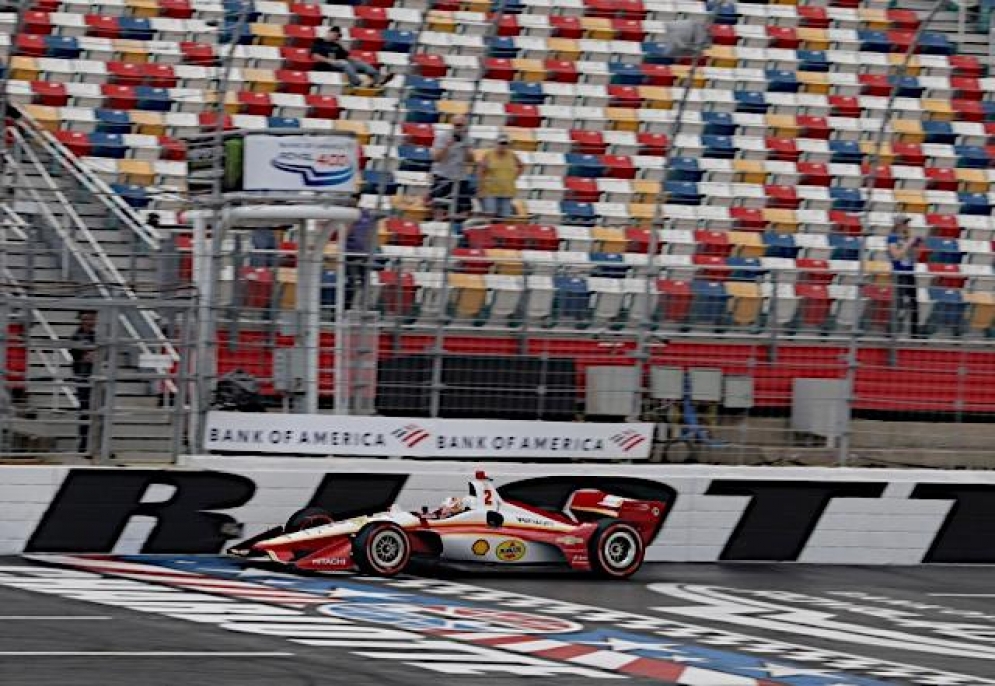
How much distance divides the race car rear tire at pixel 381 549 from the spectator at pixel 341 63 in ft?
21.6

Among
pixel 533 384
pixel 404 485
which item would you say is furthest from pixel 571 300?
pixel 404 485

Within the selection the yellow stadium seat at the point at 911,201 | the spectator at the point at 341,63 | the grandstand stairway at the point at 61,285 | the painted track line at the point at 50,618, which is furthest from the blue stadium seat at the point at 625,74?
the painted track line at the point at 50,618

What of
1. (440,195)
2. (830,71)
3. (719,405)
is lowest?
(719,405)

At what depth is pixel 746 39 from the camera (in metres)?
23.4

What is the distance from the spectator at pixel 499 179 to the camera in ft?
61.3

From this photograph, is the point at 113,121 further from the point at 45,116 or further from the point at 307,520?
the point at 307,520

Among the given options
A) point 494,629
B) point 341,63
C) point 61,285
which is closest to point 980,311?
point 341,63

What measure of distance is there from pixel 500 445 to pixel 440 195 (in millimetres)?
2378

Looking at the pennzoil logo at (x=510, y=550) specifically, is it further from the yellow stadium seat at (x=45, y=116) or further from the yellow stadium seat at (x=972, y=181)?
the yellow stadium seat at (x=972, y=181)

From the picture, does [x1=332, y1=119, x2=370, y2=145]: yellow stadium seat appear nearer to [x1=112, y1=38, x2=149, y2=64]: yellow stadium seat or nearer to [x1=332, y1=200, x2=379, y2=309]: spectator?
[x1=332, y1=200, x2=379, y2=309]: spectator

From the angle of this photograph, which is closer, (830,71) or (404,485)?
(404,485)

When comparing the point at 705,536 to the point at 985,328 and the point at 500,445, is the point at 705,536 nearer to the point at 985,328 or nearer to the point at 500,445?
the point at 500,445

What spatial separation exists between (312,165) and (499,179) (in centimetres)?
192

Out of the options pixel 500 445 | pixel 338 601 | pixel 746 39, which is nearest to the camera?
pixel 338 601
